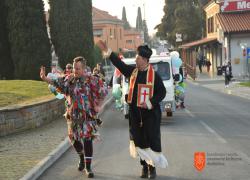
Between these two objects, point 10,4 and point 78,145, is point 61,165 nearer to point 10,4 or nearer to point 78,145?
point 78,145

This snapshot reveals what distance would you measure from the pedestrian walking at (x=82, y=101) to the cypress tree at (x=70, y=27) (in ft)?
63.1

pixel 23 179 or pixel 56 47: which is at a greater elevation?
pixel 56 47

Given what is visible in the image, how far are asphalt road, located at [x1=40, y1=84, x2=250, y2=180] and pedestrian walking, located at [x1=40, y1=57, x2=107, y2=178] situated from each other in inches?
24.3

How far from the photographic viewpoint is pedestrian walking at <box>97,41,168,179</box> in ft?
23.7

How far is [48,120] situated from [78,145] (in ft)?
21.8

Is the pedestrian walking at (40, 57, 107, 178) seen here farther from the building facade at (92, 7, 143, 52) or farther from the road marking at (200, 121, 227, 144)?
the building facade at (92, 7, 143, 52)

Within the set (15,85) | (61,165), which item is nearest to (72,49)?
(15,85)

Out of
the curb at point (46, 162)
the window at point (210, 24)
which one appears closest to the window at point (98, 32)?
the window at point (210, 24)

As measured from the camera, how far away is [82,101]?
7.77 metres

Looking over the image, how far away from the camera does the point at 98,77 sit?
802 centimetres

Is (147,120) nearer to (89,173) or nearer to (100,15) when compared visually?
(89,173)

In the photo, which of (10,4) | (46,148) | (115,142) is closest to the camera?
(46,148)

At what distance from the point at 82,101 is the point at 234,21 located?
34.7 metres

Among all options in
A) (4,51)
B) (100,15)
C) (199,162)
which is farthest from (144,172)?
(100,15)
